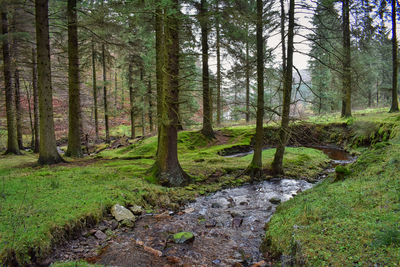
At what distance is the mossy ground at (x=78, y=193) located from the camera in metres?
3.83

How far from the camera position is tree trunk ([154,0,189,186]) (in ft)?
23.5

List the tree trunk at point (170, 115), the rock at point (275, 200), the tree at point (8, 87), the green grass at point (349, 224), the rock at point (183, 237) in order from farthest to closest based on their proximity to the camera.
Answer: the tree at point (8, 87), the tree trunk at point (170, 115), the rock at point (275, 200), the rock at point (183, 237), the green grass at point (349, 224)

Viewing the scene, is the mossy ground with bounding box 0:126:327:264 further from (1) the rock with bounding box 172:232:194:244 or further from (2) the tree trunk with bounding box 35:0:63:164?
(1) the rock with bounding box 172:232:194:244

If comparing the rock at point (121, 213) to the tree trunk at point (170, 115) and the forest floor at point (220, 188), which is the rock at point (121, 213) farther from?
the tree trunk at point (170, 115)

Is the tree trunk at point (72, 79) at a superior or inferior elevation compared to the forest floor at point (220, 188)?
superior

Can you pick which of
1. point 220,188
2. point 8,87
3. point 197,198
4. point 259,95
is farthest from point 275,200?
point 8,87

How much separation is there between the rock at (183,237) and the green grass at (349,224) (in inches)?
59.9

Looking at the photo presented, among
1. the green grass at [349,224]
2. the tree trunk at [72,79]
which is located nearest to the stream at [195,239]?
the green grass at [349,224]

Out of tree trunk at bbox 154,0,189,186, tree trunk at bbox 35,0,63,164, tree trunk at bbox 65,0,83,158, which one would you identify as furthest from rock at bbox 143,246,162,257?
tree trunk at bbox 65,0,83,158

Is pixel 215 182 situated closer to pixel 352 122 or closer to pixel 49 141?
pixel 49 141

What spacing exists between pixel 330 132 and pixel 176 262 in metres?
17.4

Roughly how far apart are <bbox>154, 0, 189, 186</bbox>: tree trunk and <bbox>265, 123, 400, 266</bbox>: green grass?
3904 mm

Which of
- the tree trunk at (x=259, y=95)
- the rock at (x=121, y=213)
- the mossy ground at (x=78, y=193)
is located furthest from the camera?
the tree trunk at (x=259, y=95)

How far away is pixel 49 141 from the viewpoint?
9.20 meters
